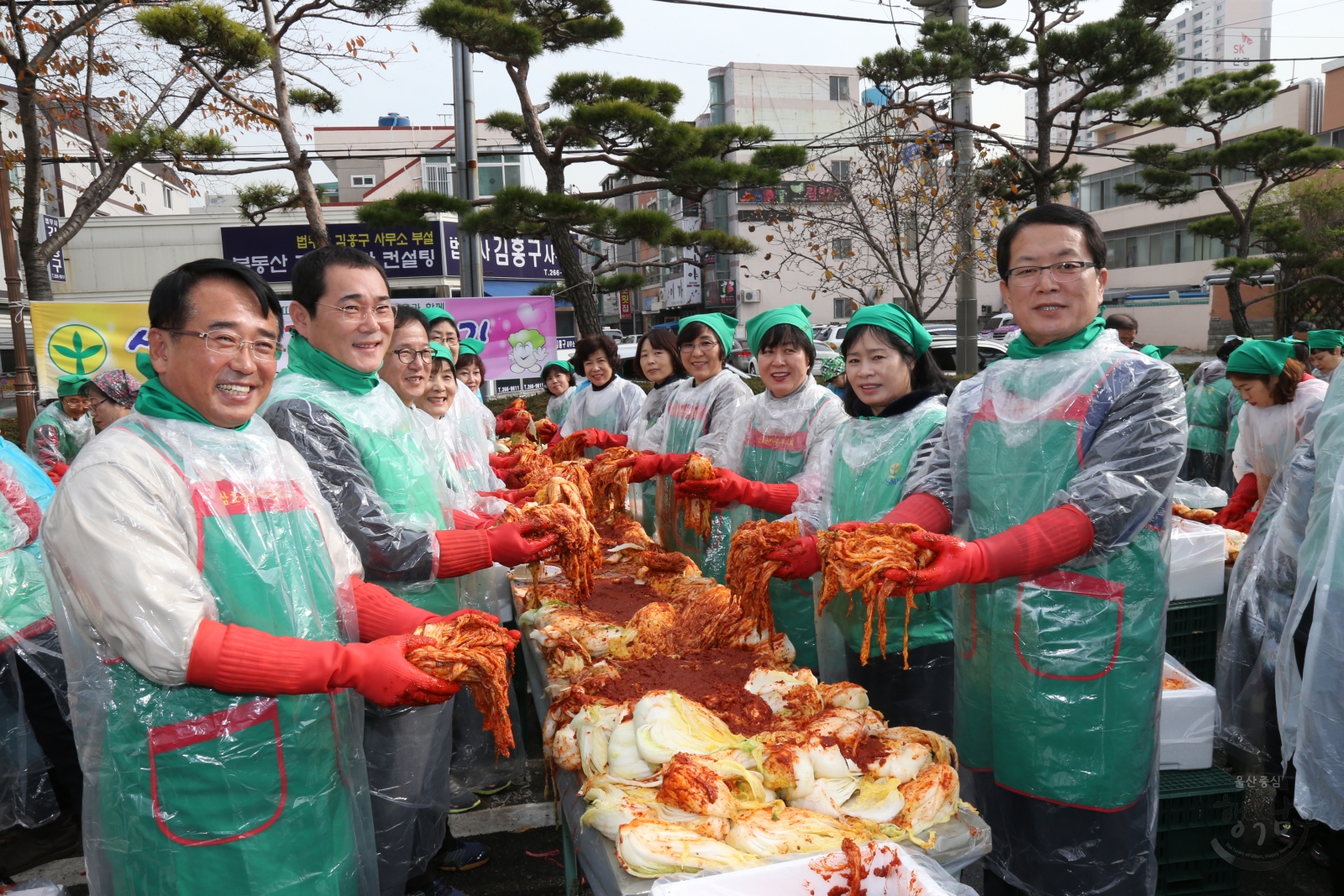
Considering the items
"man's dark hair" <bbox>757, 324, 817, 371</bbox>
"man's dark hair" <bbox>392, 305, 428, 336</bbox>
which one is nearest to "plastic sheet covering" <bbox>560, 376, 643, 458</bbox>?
"man's dark hair" <bbox>757, 324, 817, 371</bbox>

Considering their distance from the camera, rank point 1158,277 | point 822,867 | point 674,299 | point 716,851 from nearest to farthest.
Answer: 1. point 822,867
2. point 716,851
3. point 1158,277
4. point 674,299

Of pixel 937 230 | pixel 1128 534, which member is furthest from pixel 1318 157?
pixel 1128 534

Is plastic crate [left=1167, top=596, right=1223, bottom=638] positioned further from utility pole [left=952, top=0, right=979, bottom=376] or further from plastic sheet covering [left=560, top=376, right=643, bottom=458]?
utility pole [left=952, top=0, right=979, bottom=376]

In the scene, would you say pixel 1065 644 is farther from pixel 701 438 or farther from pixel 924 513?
pixel 701 438

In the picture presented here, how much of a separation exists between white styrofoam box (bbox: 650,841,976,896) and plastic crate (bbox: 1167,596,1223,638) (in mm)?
2898

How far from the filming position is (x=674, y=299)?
1521 inches

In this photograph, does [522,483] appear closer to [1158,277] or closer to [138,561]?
[138,561]

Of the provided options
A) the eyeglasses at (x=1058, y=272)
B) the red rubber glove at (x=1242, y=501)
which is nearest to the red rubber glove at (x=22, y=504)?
the eyeglasses at (x=1058, y=272)

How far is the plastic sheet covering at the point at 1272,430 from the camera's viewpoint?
16.0 ft

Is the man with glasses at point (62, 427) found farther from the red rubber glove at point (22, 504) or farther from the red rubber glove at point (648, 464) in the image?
the red rubber glove at point (648, 464)

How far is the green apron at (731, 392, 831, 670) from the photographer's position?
361cm

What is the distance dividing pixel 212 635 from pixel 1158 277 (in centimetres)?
4076

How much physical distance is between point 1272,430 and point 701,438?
11.2 feet

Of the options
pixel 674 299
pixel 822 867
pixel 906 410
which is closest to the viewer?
pixel 822 867
